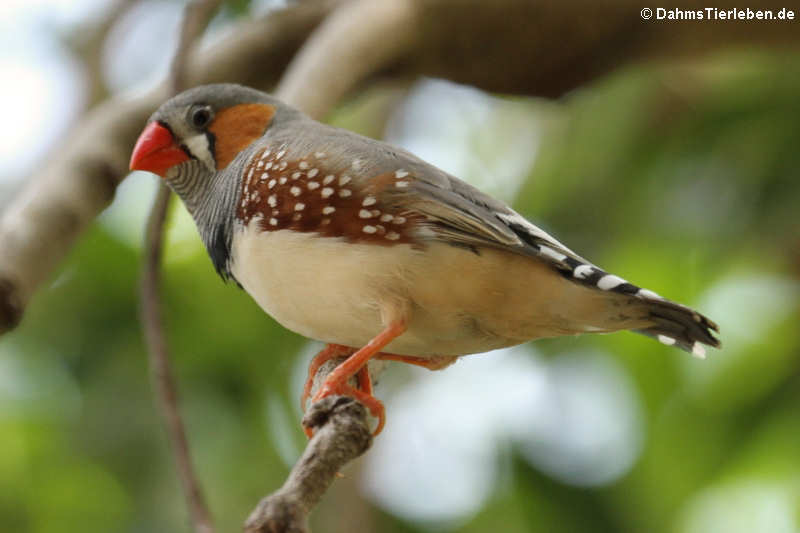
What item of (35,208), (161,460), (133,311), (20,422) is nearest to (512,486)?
(161,460)

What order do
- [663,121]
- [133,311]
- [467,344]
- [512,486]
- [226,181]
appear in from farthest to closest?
[663,121], [133,311], [512,486], [226,181], [467,344]

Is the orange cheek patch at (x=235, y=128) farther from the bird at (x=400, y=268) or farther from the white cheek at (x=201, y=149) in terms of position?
the bird at (x=400, y=268)

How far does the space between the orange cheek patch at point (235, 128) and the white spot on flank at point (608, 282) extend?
4.08ft

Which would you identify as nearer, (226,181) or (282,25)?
(226,181)

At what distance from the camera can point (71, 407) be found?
5.30 meters

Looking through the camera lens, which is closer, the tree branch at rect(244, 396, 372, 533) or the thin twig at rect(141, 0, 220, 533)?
the tree branch at rect(244, 396, 372, 533)

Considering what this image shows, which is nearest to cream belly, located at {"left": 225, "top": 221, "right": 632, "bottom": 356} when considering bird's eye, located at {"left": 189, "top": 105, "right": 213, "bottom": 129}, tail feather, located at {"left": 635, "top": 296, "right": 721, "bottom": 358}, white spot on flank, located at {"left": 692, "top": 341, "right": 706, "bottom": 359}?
tail feather, located at {"left": 635, "top": 296, "right": 721, "bottom": 358}

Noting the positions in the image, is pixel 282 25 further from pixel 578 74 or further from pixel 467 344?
pixel 467 344

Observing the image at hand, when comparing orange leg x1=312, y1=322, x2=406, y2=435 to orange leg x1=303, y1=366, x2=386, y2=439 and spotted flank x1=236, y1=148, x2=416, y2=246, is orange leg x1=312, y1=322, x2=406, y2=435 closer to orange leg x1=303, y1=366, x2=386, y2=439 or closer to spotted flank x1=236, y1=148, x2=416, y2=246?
orange leg x1=303, y1=366, x2=386, y2=439

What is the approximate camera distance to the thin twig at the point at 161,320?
8.71 ft

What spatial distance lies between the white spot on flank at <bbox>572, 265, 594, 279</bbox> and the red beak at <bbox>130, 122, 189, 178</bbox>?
4.40 feet

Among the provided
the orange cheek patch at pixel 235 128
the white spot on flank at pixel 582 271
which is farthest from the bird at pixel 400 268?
the orange cheek patch at pixel 235 128

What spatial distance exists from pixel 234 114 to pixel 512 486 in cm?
278

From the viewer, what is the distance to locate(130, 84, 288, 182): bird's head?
121 inches
